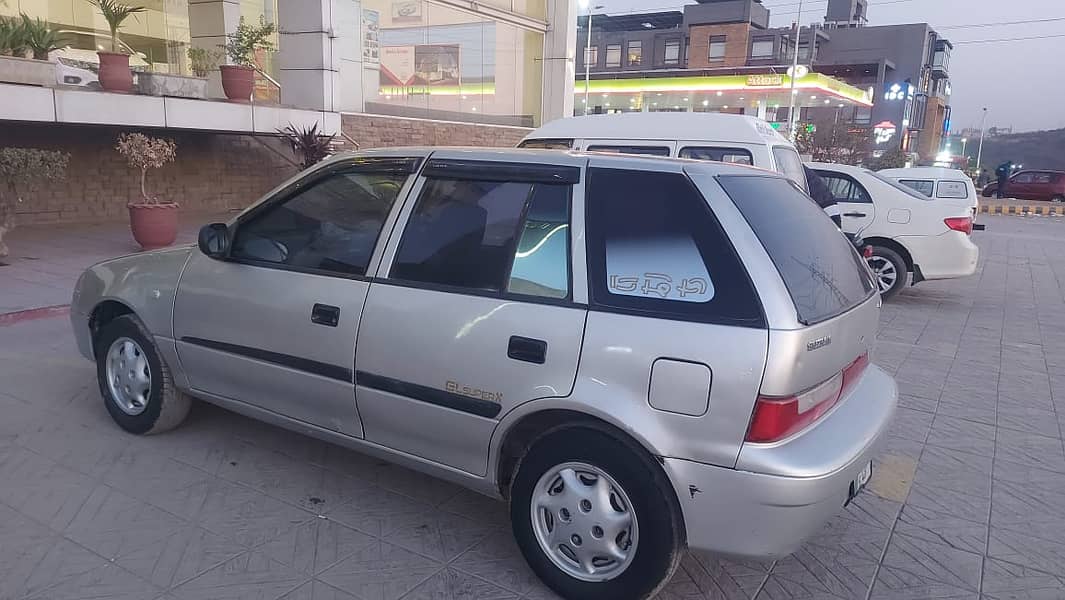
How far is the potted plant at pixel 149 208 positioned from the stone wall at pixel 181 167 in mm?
3485

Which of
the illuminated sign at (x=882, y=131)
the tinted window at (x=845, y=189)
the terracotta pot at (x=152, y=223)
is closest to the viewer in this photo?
the tinted window at (x=845, y=189)

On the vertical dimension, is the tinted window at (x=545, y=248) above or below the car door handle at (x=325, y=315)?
above

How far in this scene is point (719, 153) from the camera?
7629mm

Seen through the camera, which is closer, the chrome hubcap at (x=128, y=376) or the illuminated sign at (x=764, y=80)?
the chrome hubcap at (x=128, y=376)

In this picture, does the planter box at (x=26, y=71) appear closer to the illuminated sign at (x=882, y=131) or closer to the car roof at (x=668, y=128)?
the car roof at (x=668, y=128)

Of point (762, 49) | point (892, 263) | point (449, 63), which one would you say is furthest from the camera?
point (762, 49)

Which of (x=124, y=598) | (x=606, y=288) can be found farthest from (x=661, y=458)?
(x=124, y=598)

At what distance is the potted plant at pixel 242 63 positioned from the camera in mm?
12742

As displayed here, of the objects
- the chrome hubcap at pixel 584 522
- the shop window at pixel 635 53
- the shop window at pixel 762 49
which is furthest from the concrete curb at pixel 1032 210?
the shop window at pixel 635 53

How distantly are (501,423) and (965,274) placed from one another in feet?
27.5

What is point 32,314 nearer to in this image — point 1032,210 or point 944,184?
point 944,184

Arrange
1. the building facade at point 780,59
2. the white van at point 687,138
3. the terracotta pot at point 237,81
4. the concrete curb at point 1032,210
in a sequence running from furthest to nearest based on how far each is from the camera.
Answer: the building facade at point 780,59
the concrete curb at point 1032,210
the terracotta pot at point 237,81
the white van at point 687,138

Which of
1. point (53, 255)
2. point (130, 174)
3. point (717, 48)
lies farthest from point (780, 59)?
point (53, 255)

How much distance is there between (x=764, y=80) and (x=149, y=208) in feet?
114
